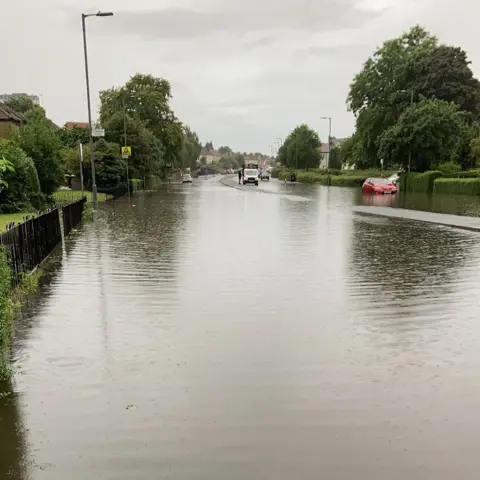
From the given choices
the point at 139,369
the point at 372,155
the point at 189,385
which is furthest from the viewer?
the point at 372,155

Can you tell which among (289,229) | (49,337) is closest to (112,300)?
(49,337)

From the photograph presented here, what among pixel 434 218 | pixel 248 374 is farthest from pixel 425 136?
pixel 248 374

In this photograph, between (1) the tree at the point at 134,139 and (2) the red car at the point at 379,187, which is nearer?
(2) the red car at the point at 379,187

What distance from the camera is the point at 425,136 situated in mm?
47125

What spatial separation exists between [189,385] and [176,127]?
69979mm

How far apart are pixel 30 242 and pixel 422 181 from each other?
41.2 m

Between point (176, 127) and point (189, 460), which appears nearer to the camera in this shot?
point (189, 460)

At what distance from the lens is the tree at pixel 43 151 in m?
24.9

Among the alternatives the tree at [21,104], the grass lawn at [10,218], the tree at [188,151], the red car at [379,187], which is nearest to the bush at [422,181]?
the red car at [379,187]

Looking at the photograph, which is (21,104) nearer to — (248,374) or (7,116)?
(7,116)

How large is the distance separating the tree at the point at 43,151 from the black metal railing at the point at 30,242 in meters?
12.0

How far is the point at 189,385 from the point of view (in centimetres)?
507

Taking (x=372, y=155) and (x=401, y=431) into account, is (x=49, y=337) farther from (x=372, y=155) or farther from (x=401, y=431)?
(x=372, y=155)

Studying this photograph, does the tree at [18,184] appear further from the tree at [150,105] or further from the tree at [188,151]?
the tree at [188,151]
